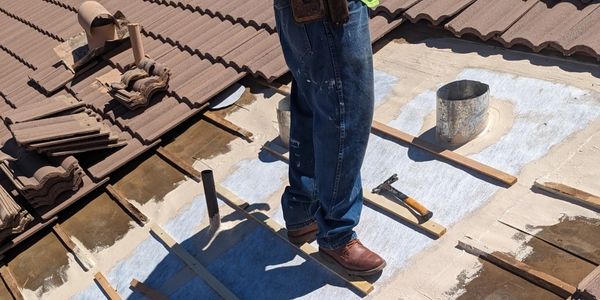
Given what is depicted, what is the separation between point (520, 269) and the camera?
3227mm

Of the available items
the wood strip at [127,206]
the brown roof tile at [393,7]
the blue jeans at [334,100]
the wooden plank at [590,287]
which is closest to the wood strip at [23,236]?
the wood strip at [127,206]

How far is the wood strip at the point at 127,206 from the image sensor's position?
4.67 metres

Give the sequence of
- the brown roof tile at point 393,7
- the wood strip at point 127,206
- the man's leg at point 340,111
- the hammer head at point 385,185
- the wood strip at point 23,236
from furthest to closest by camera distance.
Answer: the brown roof tile at point 393,7, the wood strip at point 23,236, the wood strip at point 127,206, the hammer head at point 385,185, the man's leg at point 340,111

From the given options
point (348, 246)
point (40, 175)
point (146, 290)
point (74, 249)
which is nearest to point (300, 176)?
point (348, 246)

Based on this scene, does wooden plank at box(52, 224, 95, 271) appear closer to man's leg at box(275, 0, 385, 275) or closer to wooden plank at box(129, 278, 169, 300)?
wooden plank at box(129, 278, 169, 300)

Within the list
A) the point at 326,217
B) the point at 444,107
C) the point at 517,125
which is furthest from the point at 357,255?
the point at 517,125

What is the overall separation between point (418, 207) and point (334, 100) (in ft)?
3.28

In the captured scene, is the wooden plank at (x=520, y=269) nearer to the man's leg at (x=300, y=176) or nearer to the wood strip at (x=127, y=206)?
the man's leg at (x=300, y=176)

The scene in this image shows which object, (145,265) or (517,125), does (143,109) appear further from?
(517,125)

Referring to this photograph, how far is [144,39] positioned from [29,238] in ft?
8.74

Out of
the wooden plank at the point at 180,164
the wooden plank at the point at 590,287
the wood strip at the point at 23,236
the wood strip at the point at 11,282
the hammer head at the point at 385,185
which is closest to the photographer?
the wooden plank at the point at 590,287

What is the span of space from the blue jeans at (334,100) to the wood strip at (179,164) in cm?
152

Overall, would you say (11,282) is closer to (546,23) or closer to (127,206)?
(127,206)

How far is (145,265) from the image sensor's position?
14.0 feet
